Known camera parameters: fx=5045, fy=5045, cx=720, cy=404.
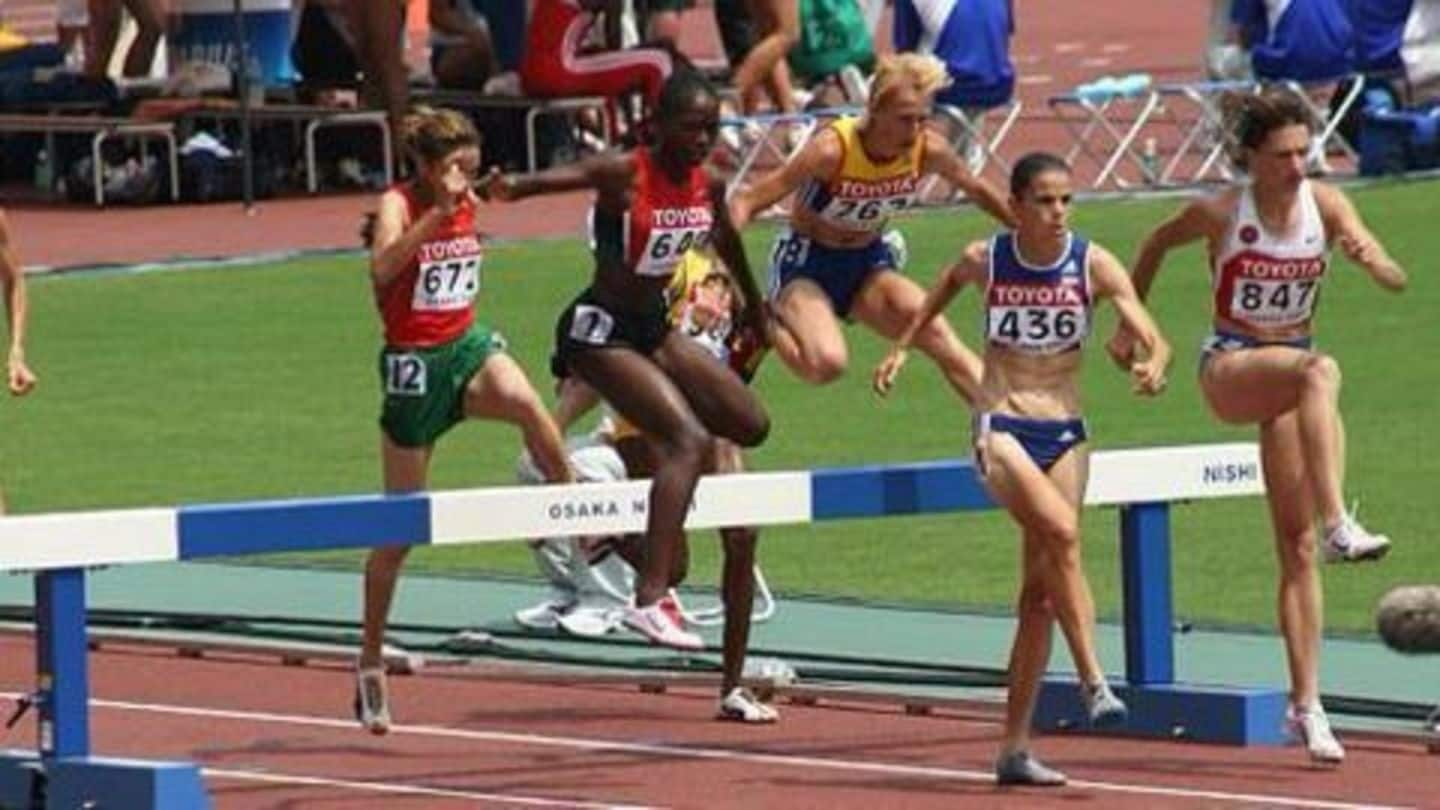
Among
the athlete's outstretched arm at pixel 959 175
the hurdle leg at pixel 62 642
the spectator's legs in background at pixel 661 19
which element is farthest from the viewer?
the spectator's legs in background at pixel 661 19

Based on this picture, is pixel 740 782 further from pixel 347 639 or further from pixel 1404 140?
pixel 1404 140

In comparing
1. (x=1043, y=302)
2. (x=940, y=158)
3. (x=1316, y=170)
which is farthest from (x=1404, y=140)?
(x=1043, y=302)

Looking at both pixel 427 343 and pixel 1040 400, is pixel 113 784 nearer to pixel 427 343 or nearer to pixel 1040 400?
pixel 427 343

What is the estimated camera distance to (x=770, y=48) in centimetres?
3136

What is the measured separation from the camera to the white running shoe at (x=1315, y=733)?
15.1 metres

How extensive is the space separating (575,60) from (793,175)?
571 inches

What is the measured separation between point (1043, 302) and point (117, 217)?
1773cm

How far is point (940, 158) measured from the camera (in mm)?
17453

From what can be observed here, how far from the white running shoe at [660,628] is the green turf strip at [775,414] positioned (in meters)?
1.37

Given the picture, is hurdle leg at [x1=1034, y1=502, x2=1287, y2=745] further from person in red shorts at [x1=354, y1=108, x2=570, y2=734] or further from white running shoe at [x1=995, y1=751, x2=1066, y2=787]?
person in red shorts at [x1=354, y1=108, x2=570, y2=734]

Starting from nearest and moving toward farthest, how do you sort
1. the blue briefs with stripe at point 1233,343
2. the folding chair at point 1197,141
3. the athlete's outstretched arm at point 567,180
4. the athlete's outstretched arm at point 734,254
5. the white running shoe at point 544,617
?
the blue briefs with stripe at point 1233,343 → the athlete's outstretched arm at point 567,180 → the athlete's outstretched arm at point 734,254 → the white running shoe at point 544,617 → the folding chair at point 1197,141

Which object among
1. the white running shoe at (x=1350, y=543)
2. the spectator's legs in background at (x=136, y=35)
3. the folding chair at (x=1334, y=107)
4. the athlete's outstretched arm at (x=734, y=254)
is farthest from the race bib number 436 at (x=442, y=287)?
the spectator's legs in background at (x=136, y=35)

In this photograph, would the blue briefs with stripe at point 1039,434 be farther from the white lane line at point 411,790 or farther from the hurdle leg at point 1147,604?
the white lane line at point 411,790

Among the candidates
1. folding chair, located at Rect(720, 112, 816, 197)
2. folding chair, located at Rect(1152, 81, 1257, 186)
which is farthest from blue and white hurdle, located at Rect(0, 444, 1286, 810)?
folding chair, located at Rect(1152, 81, 1257, 186)
